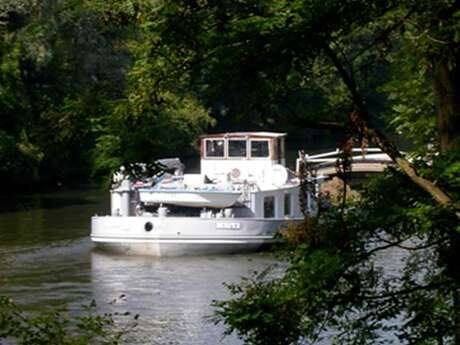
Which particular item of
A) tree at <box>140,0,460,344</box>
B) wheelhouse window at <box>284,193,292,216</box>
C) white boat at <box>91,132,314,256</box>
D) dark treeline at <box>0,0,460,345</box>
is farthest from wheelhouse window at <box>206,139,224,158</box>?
tree at <box>140,0,460,344</box>

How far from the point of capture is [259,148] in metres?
35.2

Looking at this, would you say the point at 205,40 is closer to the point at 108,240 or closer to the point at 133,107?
the point at 133,107

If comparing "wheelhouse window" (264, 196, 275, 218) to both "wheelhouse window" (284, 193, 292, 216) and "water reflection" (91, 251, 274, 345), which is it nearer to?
"wheelhouse window" (284, 193, 292, 216)

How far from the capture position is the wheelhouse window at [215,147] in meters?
35.4

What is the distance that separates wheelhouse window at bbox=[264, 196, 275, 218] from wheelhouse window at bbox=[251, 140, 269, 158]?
91.7 inches

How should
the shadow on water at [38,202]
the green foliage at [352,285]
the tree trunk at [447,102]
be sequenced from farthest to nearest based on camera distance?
1. the shadow on water at [38,202]
2. the tree trunk at [447,102]
3. the green foliage at [352,285]

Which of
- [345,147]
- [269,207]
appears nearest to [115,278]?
[269,207]

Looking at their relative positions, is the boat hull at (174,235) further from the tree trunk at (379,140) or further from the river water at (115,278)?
the tree trunk at (379,140)

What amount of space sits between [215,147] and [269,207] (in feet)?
10.0

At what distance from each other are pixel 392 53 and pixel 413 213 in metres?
2.57

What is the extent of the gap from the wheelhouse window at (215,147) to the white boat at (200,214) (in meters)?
0.80

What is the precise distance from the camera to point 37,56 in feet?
139

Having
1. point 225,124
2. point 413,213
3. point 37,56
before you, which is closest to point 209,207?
point 37,56

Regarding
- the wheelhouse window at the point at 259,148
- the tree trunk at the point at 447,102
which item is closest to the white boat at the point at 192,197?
the wheelhouse window at the point at 259,148
